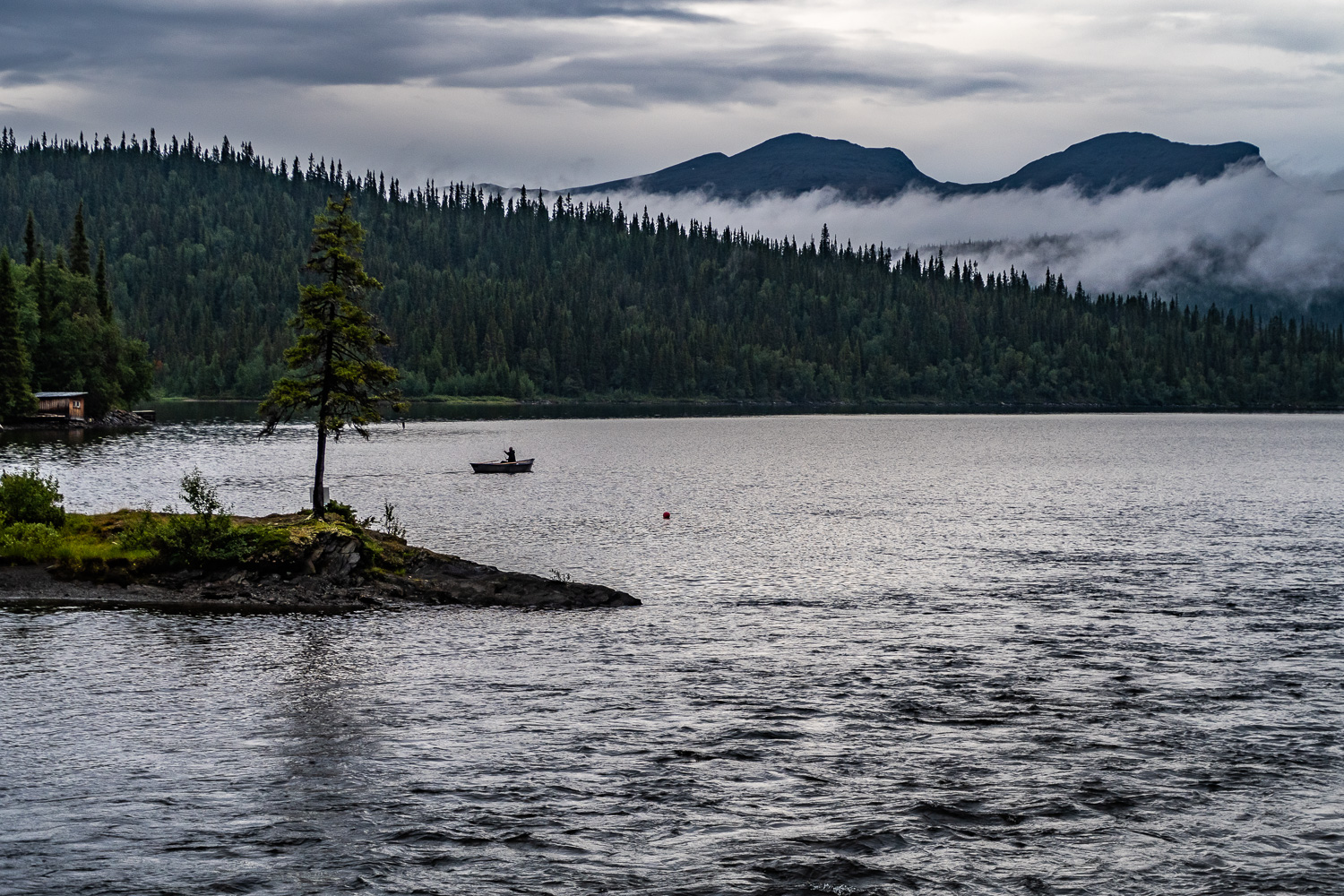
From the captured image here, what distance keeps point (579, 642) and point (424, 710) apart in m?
9.36

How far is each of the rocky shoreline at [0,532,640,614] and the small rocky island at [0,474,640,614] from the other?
4cm

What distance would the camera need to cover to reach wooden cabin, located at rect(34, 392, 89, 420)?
6358 inches

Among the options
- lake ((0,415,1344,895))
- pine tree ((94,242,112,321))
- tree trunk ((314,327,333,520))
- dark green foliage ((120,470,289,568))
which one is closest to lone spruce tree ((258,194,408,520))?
tree trunk ((314,327,333,520))

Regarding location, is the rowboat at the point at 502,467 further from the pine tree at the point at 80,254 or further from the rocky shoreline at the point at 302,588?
the pine tree at the point at 80,254

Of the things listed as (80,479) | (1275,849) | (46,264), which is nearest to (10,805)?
(1275,849)

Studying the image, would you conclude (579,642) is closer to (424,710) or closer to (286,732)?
(424,710)

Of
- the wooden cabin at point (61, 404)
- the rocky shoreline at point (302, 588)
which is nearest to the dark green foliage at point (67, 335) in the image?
the wooden cabin at point (61, 404)

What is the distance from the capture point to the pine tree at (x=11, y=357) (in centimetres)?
14925

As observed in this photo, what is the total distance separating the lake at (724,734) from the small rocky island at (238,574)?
2.37 m

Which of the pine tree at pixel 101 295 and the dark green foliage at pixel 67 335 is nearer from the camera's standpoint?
the dark green foliage at pixel 67 335

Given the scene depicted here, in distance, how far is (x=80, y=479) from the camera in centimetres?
9531

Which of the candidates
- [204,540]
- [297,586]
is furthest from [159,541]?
[297,586]

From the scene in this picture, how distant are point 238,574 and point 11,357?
12716cm

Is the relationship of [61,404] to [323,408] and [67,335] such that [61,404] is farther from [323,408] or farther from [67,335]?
[323,408]
